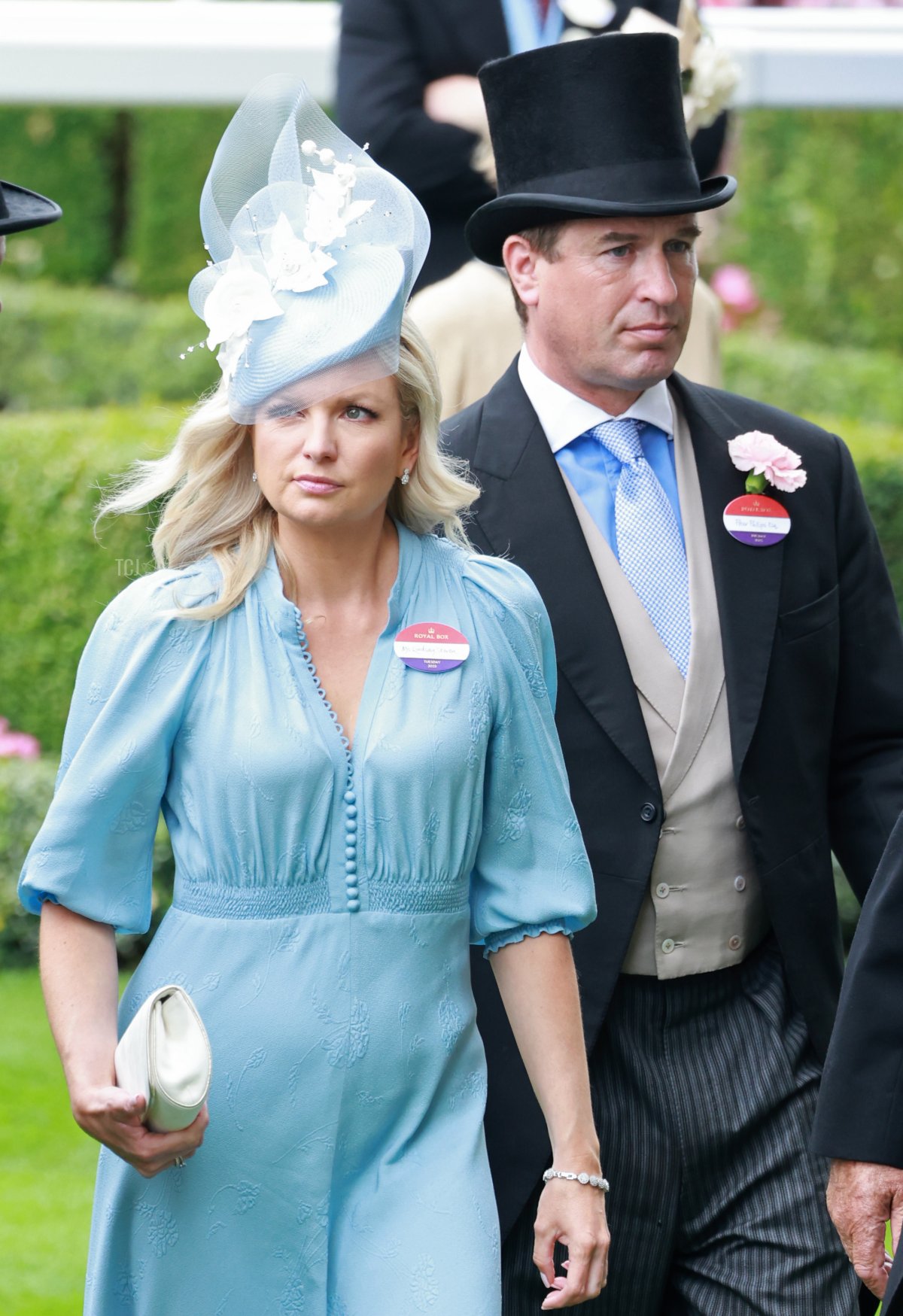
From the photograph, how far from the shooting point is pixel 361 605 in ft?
9.98

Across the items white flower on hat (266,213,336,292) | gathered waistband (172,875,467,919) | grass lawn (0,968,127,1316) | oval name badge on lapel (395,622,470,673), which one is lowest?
grass lawn (0,968,127,1316)

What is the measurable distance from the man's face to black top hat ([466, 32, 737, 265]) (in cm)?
6

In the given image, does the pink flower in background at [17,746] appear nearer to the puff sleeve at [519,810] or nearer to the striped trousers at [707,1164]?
the striped trousers at [707,1164]

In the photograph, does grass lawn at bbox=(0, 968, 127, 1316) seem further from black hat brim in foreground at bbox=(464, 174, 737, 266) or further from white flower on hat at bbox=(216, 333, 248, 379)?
white flower on hat at bbox=(216, 333, 248, 379)

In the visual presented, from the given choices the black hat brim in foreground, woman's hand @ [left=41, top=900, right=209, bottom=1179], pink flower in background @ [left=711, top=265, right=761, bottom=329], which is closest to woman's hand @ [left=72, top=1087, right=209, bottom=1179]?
woman's hand @ [left=41, top=900, right=209, bottom=1179]

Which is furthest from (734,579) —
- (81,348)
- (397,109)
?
(81,348)

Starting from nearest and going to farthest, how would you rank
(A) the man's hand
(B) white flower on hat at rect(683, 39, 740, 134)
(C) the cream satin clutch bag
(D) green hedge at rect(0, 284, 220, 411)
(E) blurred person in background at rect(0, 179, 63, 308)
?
(C) the cream satin clutch bag < (A) the man's hand < (E) blurred person in background at rect(0, 179, 63, 308) < (B) white flower on hat at rect(683, 39, 740, 134) < (D) green hedge at rect(0, 284, 220, 411)

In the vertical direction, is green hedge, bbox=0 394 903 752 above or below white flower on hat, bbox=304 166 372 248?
below

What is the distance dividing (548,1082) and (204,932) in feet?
1.73

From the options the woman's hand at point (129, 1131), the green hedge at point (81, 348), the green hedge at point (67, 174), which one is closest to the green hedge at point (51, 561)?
the woman's hand at point (129, 1131)

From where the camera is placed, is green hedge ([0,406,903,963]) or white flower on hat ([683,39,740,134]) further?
green hedge ([0,406,903,963])

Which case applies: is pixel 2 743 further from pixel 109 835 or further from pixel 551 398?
pixel 109 835

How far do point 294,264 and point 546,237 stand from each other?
872mm

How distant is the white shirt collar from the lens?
369cm
